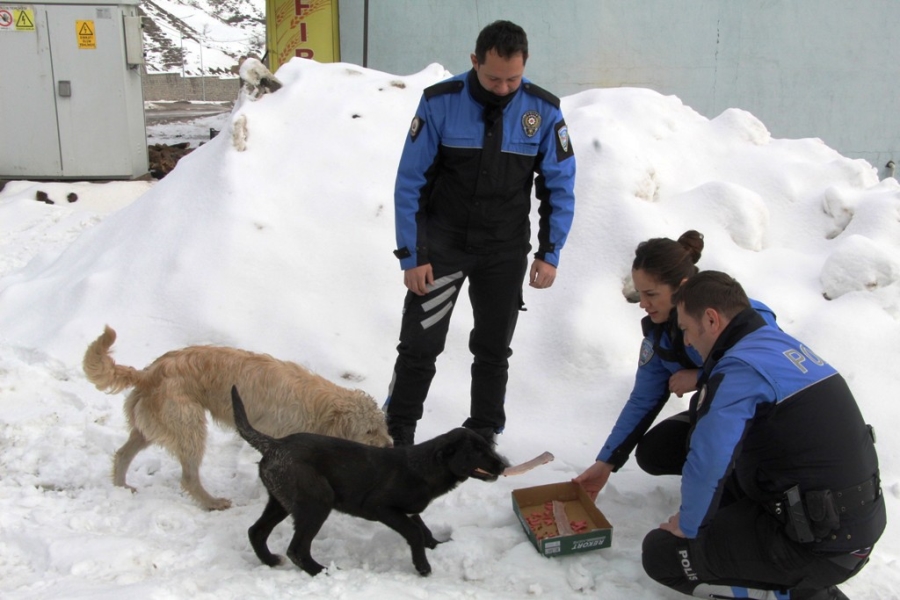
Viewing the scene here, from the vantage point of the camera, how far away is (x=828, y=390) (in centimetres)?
235

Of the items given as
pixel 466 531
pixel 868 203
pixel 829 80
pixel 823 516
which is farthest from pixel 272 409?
pixel 829 80

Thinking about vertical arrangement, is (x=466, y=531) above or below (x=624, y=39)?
below

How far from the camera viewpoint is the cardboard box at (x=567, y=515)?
112 inches

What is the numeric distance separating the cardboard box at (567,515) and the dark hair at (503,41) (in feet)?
6.11

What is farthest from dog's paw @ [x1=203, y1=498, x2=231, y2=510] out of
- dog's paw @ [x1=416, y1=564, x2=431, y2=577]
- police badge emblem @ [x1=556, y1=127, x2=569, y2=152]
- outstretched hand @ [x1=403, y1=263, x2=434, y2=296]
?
police badge emblem @ [x1=556, y1=127, x2=569, y2=152]

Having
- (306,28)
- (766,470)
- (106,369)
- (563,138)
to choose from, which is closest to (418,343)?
(563,138)

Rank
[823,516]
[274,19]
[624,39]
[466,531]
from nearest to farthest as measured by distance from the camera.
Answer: [823,516], [466,531], [624,39], [274,19]

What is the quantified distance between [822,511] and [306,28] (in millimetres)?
8366

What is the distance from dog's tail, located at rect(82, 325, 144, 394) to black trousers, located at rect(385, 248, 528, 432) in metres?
1.20

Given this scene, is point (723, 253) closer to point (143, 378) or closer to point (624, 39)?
point (143, 378)

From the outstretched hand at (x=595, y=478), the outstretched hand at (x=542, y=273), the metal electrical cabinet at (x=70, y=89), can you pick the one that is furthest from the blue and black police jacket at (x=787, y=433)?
the metal electrical cabinet at (x=70, y=89)

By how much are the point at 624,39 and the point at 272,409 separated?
23.0 ft

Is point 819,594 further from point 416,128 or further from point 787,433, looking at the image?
point 416,128

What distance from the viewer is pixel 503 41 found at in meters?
3.06
